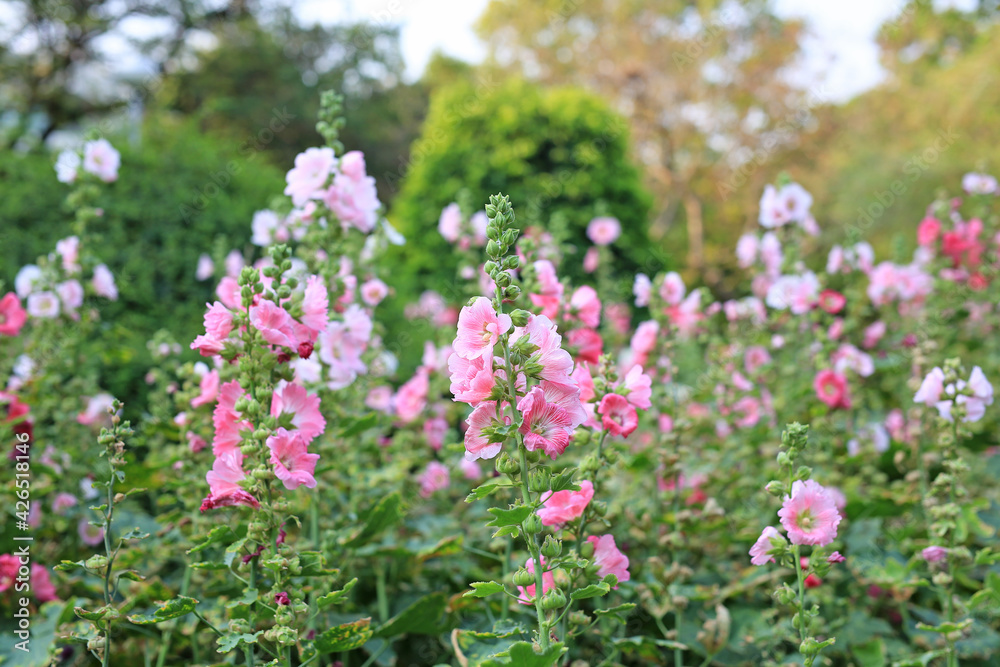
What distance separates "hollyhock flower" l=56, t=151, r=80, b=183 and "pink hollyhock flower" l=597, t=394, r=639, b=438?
6.61ft

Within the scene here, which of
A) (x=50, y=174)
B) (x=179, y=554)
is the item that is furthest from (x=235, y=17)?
(x=179, y=554)

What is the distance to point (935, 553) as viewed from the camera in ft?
5.59

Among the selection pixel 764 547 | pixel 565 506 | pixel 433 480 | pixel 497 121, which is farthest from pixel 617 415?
pixel 497 121

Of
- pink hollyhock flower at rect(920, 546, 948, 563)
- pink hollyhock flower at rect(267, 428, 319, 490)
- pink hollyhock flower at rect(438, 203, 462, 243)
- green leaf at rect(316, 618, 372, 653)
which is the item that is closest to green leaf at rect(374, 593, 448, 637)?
green leaf at rect(316, 618, 372, 653)

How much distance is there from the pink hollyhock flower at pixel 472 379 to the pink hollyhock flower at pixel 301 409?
42 cm

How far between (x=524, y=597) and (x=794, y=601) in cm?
52

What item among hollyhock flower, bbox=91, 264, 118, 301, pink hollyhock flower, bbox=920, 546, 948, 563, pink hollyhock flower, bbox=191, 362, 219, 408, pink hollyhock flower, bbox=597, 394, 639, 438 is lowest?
pink hollyhock flower, bbox=920, 546, 948, 563

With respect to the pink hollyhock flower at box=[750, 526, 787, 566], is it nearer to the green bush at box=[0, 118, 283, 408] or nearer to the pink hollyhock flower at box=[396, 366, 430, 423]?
the pink hollyhock flower at box=[396, 366, 430, 423]

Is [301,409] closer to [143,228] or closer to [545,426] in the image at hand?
[545,426]

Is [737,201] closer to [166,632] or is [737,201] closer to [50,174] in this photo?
[50,174]

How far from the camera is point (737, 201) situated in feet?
59.8

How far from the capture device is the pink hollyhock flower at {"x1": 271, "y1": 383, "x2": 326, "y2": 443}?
1.43 metres

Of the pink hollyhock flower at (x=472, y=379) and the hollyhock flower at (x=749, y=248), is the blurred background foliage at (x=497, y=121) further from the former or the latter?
the pink hollyhock flower at (x=472, y=379)

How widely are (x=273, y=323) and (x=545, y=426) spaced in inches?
22.5
